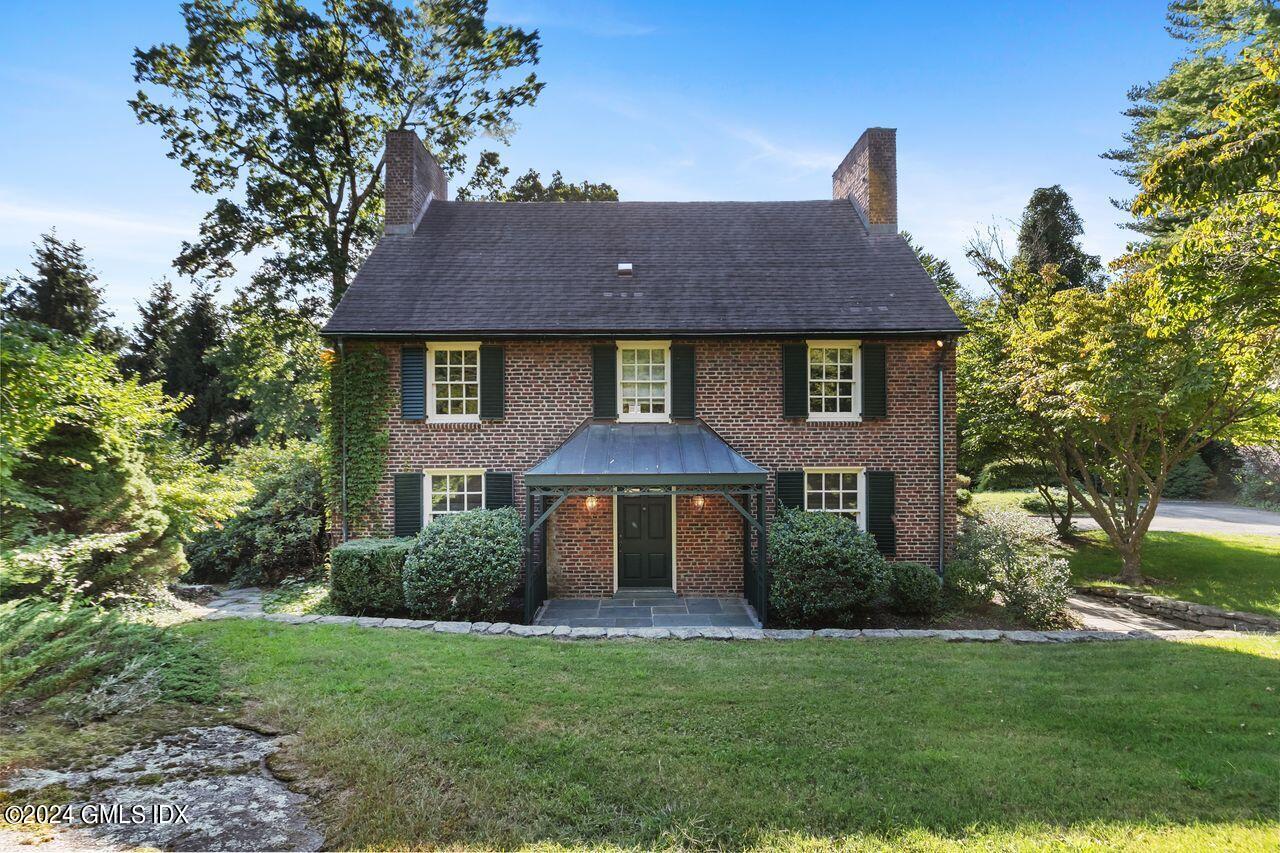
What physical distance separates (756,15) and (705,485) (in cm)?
885

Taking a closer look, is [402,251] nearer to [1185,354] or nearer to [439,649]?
[439,649]

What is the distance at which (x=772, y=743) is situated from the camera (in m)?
4.89

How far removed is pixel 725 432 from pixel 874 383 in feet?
10.4

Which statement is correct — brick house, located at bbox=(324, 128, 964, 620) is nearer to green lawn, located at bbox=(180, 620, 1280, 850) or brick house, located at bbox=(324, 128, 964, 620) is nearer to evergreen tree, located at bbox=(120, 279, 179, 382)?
green lawn, located at bbox=(180, 620, 1280, 850)

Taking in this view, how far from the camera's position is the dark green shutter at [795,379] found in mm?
11562

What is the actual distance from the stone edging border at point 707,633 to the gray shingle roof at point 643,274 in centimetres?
545

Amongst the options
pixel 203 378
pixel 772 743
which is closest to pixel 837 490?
pixel 772 743

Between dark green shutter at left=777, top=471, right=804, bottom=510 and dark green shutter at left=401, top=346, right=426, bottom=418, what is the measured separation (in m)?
7.26

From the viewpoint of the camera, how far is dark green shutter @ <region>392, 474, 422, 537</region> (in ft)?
37.3

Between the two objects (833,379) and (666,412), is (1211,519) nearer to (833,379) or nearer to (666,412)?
(833,379)

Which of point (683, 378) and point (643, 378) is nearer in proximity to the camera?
point (683, 378)

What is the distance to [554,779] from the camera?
4.25m

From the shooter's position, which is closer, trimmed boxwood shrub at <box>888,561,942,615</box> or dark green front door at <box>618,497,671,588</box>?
trimmed boxwood shrub at <box>888,561,942,615</box>

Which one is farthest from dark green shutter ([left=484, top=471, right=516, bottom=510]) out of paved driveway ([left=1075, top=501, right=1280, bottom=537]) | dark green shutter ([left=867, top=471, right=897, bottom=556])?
paved driveway ([left=1075, top=501, right=1280, bottom=537])
